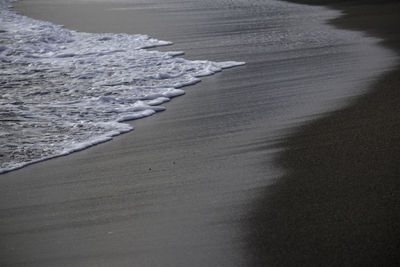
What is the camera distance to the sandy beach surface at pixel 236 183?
13.1 ft

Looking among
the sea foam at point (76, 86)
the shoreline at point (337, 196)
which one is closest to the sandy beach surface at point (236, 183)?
the shoreline at point (337, 196)

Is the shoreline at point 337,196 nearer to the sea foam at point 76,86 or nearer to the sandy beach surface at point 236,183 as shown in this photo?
the sandy beach surface at point 236,183

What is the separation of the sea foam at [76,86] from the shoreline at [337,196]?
6.12 ft

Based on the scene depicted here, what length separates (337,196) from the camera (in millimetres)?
4582

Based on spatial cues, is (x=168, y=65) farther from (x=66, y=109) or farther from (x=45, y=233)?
(x=45, y=233)

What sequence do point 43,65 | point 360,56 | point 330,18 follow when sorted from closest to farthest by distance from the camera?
1. point 360,56
2. point 43,65
3. point 330,18

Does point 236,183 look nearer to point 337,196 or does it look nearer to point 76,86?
point 337,196

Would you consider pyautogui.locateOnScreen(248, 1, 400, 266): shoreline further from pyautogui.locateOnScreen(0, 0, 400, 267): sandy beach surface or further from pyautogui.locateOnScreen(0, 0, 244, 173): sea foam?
pyautogui.locateOnScreen(0, 0, 244, 173): sea foam

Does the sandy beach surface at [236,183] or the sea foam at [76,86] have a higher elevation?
the sandy beach surface at [236,183]

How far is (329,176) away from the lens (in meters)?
4.96

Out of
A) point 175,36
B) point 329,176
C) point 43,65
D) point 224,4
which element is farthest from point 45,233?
point 224,4

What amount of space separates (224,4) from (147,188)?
1181 centimetres

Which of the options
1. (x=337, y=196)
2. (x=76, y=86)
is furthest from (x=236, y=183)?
(x=76, y=86)

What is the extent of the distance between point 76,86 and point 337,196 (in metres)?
4.85
